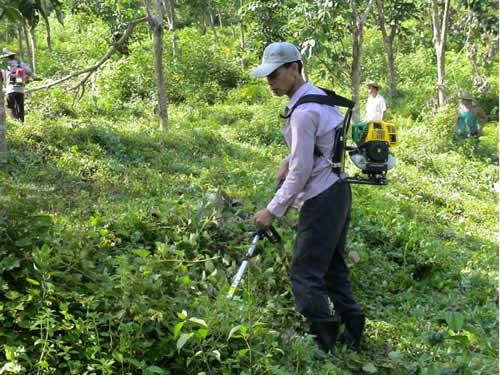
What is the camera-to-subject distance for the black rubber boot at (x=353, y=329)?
13.3 feet

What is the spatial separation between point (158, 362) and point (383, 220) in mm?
4211

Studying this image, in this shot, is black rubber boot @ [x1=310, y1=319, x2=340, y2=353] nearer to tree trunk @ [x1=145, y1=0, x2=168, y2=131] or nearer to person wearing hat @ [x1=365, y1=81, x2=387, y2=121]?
tree trunk @ [x1=145, y1=0, x2=168, y2=131]

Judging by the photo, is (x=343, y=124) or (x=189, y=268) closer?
(x=343, y=124)

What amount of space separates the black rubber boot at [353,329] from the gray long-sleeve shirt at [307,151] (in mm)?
937

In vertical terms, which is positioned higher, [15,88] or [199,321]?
[15,88]

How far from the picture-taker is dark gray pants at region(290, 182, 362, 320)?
3.68 meters

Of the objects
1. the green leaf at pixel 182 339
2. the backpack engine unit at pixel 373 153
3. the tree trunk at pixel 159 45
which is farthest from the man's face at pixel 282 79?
the tree trunk at pixel 159 45

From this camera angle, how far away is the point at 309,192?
3.68 metres

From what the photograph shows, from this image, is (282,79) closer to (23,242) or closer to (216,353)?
(216,353)

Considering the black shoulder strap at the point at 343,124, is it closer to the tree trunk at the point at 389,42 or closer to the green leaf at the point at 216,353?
the green leaf at the point at 216,353

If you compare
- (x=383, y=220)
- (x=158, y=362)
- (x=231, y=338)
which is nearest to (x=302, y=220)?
(x=231, y=338)

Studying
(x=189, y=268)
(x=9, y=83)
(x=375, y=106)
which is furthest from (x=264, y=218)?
(x=9, y=83)

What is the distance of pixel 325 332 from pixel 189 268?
1.16m

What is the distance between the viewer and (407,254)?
612 centimetres
